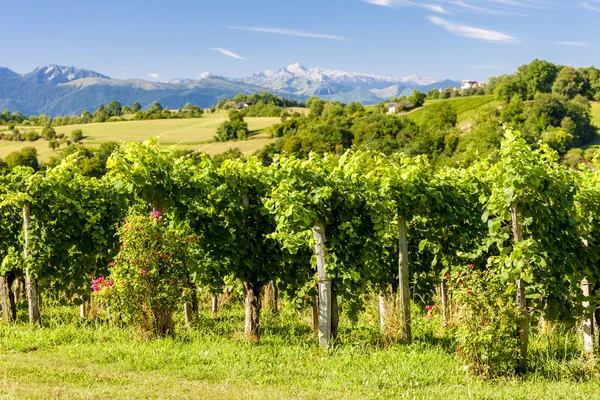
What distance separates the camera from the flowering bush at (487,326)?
6.49 m

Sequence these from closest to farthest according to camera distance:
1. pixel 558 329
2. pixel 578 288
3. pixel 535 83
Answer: pixel 578 288 < pixel 558 329 < pixel 535 83

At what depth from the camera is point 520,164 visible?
21.1ft

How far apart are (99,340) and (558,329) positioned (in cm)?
772

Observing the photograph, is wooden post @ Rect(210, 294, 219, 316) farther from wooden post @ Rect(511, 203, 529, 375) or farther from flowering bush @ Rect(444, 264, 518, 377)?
wooden post @ Rect(511, 203, 529, 375)

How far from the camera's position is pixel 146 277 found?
26.6 ft

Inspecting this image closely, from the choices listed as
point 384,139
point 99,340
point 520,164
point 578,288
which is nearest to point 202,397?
point 99,340

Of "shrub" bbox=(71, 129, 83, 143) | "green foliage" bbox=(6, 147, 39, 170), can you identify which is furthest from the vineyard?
"shrub" bbox=(71, 129, 83, 143)

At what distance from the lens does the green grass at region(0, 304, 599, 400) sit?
581 centimetres

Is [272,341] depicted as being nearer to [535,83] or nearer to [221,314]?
[221,314]

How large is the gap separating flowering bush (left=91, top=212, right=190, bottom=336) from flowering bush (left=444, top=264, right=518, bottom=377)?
14.1 ft

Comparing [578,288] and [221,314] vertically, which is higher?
[578,288]

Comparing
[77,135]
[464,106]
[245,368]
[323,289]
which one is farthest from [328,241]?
[464,106]

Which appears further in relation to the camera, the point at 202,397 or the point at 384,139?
the point at 384,139

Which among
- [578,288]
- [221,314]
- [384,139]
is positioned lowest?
[221,314]
